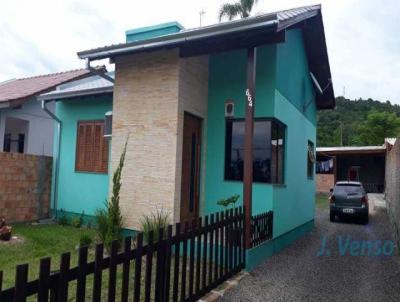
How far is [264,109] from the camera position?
7547 millimetres

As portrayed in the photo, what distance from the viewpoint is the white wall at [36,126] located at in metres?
13.6

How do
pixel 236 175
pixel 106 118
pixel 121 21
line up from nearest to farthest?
pixel 236 175
pixel 106 118
pixel 121 21

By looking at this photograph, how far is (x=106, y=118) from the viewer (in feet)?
29.9

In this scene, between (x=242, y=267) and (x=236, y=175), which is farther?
(x=236, y=175)

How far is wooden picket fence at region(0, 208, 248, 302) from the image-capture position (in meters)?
2.55

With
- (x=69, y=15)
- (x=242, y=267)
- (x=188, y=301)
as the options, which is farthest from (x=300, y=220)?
(x=69, y=15)

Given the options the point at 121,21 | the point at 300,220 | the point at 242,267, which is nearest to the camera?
the point at 242,267

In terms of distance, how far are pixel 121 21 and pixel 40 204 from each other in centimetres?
936

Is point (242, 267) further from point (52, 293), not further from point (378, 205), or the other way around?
point (378, 205)

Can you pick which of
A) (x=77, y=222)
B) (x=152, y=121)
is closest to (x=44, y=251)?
(x=77, y=222)

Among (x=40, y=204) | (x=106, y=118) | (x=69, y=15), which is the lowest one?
(x=40, y=204)

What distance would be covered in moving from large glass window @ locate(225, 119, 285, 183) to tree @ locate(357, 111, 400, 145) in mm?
38103

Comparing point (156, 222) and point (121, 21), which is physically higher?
point (121, 21)

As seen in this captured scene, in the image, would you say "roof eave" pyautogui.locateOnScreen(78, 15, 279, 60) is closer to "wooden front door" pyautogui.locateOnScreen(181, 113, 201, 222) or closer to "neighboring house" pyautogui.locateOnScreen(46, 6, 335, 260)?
"neighboring house" pyautogui.locateOnScreen(46, 6, 335, 260)
